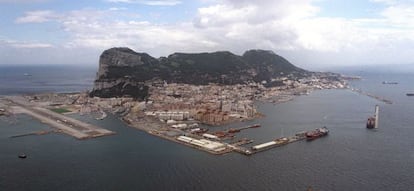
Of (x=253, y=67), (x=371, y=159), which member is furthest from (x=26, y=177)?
(x=253, y=67)

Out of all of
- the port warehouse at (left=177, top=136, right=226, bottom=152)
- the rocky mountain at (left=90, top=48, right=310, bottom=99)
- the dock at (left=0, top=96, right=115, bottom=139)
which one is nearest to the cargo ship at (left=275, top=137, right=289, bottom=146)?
the port warehouse at (left=177, top=136, right=226, bottom=152)

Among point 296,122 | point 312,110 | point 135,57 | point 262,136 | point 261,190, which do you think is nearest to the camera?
point 261,190

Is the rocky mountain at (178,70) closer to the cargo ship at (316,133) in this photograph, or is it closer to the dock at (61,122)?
the dock at (61,122)

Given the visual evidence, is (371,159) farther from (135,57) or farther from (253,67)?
(253,67)

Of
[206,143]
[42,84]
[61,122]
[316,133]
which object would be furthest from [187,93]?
[42,84]

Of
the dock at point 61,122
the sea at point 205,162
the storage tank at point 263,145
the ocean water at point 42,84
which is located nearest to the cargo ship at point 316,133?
the sea at point 205,162

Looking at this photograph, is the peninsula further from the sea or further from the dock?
the sea
